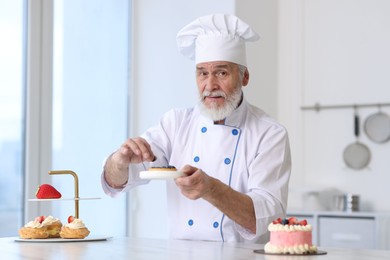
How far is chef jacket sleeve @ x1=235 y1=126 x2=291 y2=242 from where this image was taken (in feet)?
8.54

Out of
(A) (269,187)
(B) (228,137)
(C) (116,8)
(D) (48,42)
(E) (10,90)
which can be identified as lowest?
(A) (269,187)

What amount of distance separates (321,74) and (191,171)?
3.15m

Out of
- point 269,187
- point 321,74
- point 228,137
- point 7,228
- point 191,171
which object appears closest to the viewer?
point 191,171

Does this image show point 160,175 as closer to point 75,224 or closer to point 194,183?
point 194,183

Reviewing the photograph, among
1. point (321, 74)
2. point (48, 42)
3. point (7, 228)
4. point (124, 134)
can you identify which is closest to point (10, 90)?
point (48, 42)

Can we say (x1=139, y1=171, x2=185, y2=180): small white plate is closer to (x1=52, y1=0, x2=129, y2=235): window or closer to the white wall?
(x1=52, y1=0, x2=129, y2=235): window

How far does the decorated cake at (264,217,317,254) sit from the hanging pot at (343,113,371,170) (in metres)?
3.03

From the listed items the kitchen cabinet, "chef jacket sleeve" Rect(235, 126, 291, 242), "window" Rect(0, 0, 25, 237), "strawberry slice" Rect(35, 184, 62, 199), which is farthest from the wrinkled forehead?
the kitchen cabinet

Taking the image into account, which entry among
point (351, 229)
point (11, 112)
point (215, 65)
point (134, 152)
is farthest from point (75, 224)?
point (351, 229)

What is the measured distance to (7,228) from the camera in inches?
161

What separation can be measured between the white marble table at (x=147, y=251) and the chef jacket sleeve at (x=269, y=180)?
0.59ft

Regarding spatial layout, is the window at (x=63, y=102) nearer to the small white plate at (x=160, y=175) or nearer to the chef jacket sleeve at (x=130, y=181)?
the chef jacket sleeve at (x=130, y=181)

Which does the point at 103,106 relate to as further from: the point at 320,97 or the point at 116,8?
the point at 320,97

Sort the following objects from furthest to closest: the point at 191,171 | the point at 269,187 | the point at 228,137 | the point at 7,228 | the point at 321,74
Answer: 1. the point at 321,74
2. the point at 7,228
3. the point at 228,137
4. the point at 269,187
5. the point at 191,171
